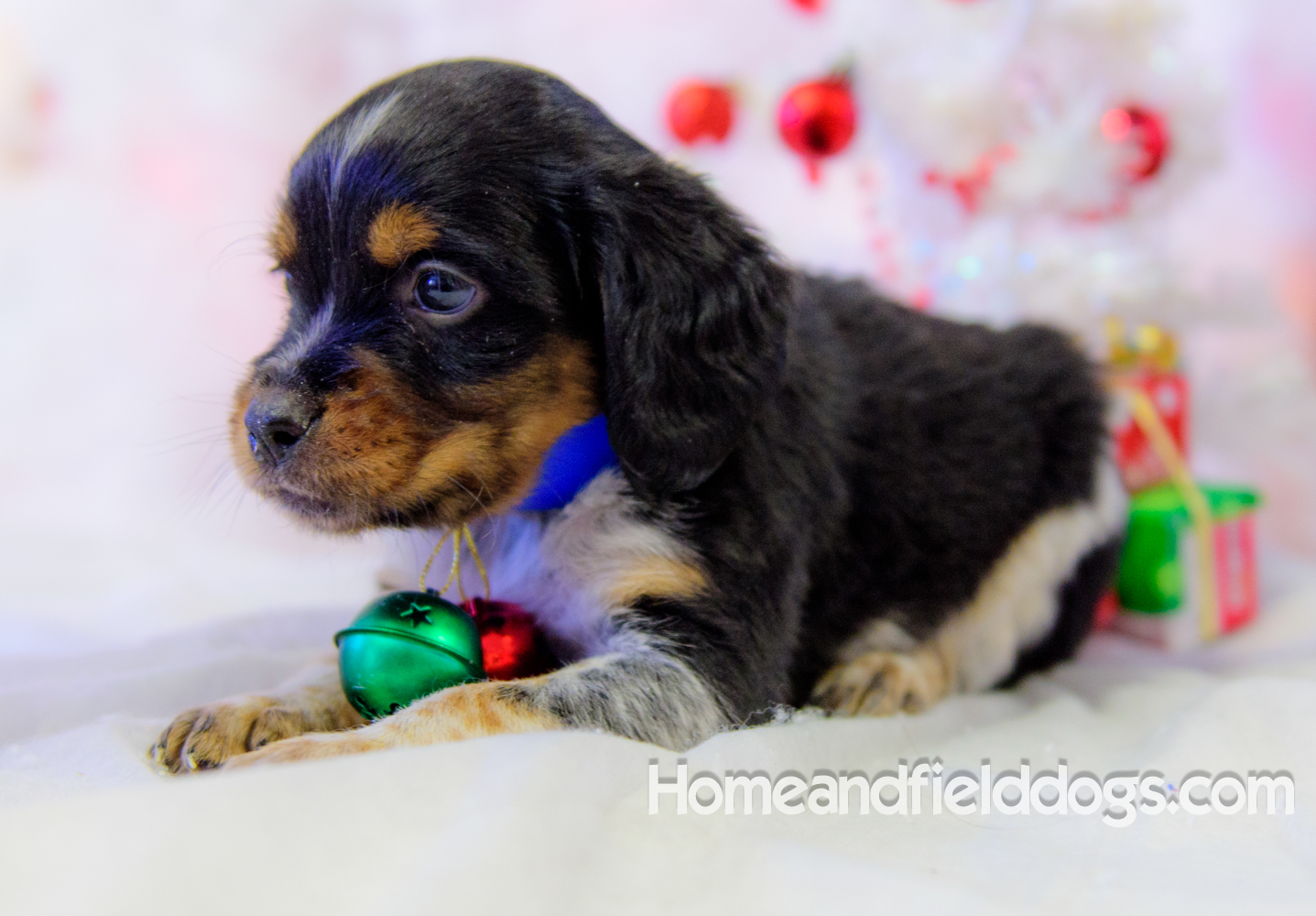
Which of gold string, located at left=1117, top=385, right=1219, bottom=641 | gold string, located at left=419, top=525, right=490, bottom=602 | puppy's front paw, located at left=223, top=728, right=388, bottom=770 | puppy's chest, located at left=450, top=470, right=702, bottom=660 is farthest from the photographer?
gold string, located at left=1117, top=385, right=1219, bottom=641

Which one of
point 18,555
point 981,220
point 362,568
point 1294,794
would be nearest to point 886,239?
→ point 981,220

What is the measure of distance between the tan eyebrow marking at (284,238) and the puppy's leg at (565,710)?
2.85 feet

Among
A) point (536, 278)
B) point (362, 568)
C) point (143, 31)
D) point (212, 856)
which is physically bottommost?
point (362, 568)

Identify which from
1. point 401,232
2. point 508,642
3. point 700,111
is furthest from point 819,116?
point 508,642

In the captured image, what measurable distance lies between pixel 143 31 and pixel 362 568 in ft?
6.89

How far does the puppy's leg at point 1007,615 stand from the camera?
2.59 meters

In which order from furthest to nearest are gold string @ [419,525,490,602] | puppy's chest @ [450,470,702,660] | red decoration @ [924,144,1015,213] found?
red decoration @ [924,144,1015,213] < gold string @ [419,525,490,602] < puppy's chest @ [450,470,702,660]

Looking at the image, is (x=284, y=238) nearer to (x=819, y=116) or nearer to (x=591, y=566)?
(x=591, y=566)

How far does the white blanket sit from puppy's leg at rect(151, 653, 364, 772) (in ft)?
0.24

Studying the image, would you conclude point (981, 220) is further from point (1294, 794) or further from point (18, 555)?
point (18, 555)

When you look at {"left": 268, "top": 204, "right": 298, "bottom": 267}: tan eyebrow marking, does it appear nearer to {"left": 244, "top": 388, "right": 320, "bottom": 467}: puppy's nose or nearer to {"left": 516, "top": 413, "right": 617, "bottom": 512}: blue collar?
{"left": 244, "top": 388, "right": 320, "bottom": 467}: puppy's nose

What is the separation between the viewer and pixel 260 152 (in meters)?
4.12

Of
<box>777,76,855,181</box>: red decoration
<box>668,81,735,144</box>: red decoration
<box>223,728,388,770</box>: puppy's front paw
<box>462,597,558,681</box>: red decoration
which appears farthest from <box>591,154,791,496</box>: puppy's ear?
<box>668,81,735,144</box>: red decoration

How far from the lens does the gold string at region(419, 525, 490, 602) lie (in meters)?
2.12
